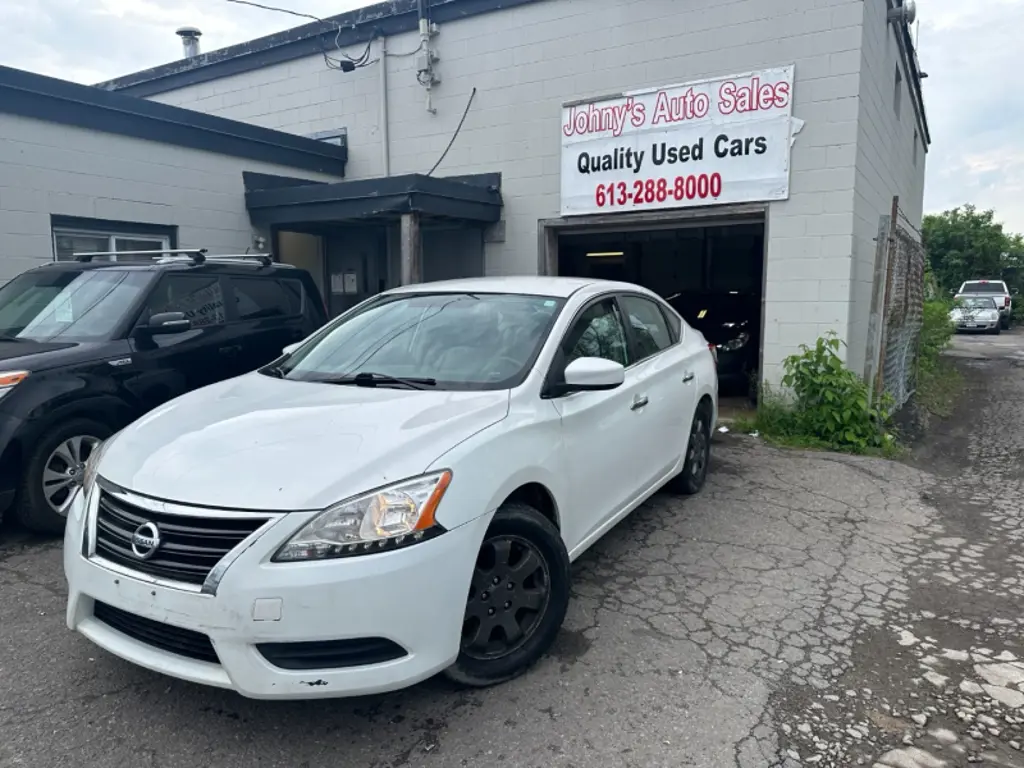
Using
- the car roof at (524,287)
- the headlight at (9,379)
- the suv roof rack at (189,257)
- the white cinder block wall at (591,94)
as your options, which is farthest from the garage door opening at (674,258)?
the headlight at (9,379)

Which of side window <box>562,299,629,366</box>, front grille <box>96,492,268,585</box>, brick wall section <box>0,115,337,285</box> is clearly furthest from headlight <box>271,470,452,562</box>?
brick wall section <box>0,115,337,285</box>

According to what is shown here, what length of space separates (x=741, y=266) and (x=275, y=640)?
14.4 m

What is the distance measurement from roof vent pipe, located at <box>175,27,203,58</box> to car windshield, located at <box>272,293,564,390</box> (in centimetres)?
1120

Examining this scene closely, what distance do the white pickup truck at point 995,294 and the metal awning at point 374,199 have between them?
1019 inches

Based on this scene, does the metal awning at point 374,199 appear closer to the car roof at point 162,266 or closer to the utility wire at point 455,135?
the utility wire at point 455,135

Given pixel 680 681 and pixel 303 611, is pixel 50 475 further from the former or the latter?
pixel 680 681

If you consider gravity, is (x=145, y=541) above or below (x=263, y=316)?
below

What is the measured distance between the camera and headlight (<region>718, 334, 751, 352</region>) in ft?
33.7

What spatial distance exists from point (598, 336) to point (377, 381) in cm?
131

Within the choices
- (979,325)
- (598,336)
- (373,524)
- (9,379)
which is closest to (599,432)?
(598,336)

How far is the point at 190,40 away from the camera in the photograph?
13.0 metres

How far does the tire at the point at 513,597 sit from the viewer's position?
2.89 meters

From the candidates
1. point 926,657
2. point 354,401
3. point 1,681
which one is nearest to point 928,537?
point 926,657

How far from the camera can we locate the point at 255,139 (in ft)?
31.2
